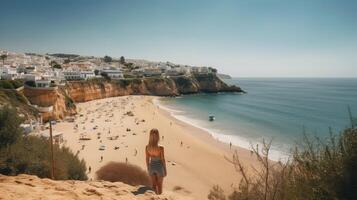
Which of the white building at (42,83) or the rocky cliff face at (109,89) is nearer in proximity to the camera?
the rocky cliff face at (109,89)

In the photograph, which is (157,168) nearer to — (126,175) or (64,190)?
(64,190)

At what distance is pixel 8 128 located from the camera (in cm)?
1247

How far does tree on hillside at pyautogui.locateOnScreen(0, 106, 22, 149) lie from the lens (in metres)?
12.2

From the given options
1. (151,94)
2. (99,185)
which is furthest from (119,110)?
(99,185)

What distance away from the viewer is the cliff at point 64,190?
19.1ft

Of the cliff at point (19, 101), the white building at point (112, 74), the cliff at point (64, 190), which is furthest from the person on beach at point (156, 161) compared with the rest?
the white building at point (112, 74)

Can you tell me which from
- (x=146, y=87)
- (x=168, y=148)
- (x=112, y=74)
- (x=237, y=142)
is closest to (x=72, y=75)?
(x=112, y=74)

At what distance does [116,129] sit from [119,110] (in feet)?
53.8

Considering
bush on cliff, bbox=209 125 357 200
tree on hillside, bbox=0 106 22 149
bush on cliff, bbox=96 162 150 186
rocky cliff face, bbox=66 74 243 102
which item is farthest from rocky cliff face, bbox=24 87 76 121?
bush on cliff, bbox=209 125 357 200

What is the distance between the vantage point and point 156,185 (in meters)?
7.27

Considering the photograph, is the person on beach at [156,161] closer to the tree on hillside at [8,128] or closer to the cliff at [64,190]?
the cliff at [64,190]

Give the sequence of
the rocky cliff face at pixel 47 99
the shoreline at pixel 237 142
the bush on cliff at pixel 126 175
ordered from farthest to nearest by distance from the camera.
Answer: the rocky cliff face at pixel 47 99
the shoreline at pixel 237 142
the bush on cliff at pixel 126 175

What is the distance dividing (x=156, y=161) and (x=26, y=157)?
250 inches

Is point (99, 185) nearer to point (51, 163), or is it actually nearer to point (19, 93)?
point (51, 163)
